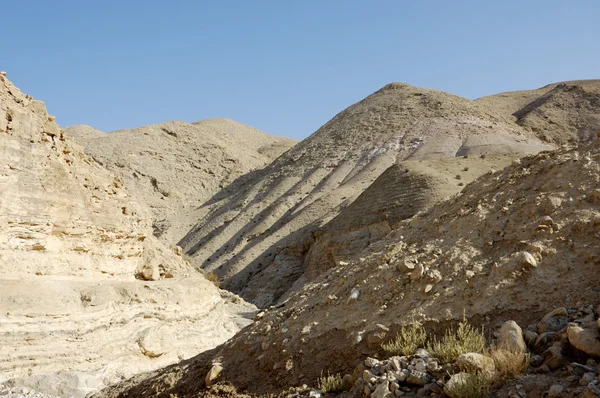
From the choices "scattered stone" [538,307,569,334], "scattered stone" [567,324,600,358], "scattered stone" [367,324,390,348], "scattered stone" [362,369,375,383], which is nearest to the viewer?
"scattered stone" [567,324,600,358]

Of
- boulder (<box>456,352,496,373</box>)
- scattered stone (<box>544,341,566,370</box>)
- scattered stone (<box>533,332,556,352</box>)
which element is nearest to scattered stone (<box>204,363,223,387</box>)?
boulder (<box>456,352,496,373</box>)

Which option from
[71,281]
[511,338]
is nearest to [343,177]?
[71,281]

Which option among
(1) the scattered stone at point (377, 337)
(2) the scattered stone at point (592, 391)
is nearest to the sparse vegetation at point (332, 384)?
(1) the scattered stone at point (377, 337)

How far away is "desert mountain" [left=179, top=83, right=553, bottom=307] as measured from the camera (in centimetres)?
3081

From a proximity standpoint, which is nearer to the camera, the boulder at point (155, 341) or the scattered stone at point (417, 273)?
the scattered stone at point (417, 273)

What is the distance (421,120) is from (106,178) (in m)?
41.7

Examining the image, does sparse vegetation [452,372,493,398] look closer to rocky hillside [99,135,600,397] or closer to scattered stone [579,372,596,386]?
rocky hillside [99,135,600,397]

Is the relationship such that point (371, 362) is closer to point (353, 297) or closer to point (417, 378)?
point (417, 378)

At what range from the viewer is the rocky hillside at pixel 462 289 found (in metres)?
5.46

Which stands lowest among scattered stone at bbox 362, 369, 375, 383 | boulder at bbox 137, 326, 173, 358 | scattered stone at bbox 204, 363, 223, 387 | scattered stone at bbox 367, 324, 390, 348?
scattered stone at bbox 362, 369, 375, 383

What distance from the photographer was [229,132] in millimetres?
78562

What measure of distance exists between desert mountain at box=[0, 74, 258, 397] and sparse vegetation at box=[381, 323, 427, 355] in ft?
18.2

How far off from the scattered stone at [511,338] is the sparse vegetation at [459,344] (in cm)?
19

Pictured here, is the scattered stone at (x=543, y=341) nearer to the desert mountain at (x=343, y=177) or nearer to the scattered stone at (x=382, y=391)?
the scattered stone at (x=382, y=391)
